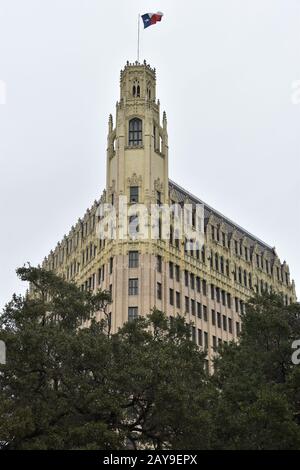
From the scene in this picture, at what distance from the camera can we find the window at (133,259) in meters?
70.6

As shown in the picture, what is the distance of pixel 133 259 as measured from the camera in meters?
70.9

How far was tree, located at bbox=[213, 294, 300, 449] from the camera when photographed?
2822 cm

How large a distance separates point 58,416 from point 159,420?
4599 millimetres

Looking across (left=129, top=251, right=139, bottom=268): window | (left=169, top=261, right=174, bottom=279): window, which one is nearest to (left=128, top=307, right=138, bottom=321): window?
Result: (left=129, top=251, right=139, bottom=268): window

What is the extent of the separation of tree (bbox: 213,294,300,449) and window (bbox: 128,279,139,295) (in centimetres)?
2824

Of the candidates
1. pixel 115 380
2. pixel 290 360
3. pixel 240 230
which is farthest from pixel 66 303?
pixel 240 230

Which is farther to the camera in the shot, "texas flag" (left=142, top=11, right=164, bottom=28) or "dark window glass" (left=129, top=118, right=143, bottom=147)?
"dark window glass" (left=129, top=118, right=143, bottom=147)

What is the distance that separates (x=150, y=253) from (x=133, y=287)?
13.3ft

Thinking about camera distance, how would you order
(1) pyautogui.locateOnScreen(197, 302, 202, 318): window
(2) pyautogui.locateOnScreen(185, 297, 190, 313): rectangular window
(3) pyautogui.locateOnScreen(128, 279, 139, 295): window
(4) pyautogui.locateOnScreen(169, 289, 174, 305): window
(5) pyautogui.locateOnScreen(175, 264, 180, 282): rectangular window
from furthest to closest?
(1) pyautogui.locateOnScreen(197, 302, 202, 318): window, (2) pyautogui.locateOnScreen(185, 297, 190, 313): rectangular window, (5) pyautogui.locateOnScreen(175, 264, 180, 282): rectangular window, (4) pyautogui.locateOnScreen(169, 289, 174, 305): window, (3) pyautogui.locateOnScreen(128, 279, 139, 295): window

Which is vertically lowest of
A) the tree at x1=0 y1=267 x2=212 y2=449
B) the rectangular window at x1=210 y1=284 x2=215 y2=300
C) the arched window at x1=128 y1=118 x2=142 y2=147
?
the tree at x1=0 y1=267 x2=212 y2=449

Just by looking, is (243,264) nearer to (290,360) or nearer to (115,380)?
(290,360)

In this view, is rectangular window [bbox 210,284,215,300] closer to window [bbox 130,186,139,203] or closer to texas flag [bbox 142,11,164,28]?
window [bbox 130,186,139,203]

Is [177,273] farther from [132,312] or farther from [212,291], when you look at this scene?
[132,312]

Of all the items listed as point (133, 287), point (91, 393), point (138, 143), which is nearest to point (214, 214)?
point (138, 143)
